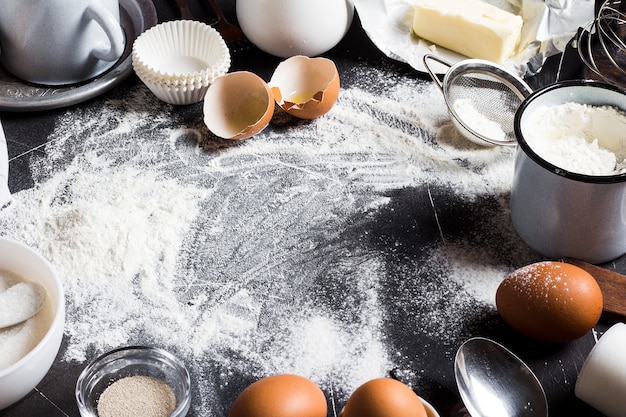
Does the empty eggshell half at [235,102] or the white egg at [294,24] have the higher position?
the white egg at [294,24]

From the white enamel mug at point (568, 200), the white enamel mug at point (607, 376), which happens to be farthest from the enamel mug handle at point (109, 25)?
the white enamel mug at point (607, 376)

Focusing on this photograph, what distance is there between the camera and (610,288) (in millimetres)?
1091

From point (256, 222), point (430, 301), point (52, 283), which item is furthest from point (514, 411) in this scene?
point (52, 283)

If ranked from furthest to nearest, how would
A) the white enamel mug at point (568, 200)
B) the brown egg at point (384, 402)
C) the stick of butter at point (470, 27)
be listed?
the stick of butter at point (470, 27)
the white enamel mug at point (568, 200)
the brown egg at point (384, 402)

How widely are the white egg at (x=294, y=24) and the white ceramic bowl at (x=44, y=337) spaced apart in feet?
1.94

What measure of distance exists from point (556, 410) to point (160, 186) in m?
0.67

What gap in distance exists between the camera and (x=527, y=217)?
3.77ft

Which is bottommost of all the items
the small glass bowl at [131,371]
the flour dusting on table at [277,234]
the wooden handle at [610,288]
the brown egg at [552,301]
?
the small glass bowl at [131,371]

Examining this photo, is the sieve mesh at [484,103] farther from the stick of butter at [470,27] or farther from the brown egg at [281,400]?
the brown egg at [281,400]

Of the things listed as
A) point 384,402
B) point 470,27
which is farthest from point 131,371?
point 470,27

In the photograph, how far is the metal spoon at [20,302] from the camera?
3.32 feet

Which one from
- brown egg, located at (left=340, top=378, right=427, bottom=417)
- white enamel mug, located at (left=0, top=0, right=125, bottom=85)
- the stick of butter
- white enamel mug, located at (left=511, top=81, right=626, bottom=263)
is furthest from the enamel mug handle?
brown egg, located at (left=340, top=378, right=427, bottom=417)

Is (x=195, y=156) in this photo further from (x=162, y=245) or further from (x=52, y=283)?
(x=52, y=283)

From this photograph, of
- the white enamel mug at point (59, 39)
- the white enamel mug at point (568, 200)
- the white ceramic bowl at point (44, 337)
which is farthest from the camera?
the white enamel mug at point (59, 39)
